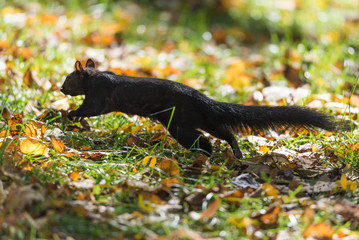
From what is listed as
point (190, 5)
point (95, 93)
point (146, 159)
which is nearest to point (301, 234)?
point (146, 159)

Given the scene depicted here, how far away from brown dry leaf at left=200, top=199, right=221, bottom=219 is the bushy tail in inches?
44.9

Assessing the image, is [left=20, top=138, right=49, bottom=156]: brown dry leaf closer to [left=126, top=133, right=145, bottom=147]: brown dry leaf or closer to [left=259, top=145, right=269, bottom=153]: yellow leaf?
[left=126, top=133, right=145, bottom=147]: brown dry leaf

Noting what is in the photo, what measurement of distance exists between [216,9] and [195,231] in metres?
6.80

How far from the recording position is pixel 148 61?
5.86 meters

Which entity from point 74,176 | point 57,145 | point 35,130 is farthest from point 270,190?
point 35,130

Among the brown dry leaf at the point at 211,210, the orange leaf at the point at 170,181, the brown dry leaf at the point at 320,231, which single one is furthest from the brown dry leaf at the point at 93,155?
the brown dry leaf at the point at 320,231

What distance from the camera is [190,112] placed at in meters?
3.27

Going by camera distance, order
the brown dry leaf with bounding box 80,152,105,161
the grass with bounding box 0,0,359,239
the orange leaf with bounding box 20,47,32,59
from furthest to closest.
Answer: the orange leaf with bounding box 20,47,32,59 < the brown dry leaf with bounding box 80,152,105,161 < the grass with bounding box 0,0,359,239

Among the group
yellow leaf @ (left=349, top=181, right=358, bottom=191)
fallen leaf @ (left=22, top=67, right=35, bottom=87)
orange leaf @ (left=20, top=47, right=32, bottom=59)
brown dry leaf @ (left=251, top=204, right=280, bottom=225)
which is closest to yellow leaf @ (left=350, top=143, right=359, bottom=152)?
yellow leaf @ (left=349, top=181, right=358, bottom=191)

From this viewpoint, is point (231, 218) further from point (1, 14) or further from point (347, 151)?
point (1, 14)

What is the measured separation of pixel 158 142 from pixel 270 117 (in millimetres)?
819

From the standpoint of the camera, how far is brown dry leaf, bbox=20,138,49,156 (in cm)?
283

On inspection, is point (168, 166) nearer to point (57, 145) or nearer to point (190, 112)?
point (190, 112)

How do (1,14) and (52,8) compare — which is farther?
(52,8)
